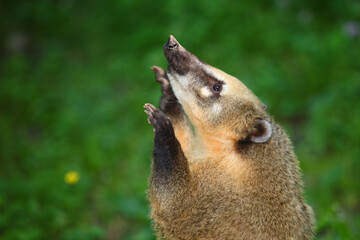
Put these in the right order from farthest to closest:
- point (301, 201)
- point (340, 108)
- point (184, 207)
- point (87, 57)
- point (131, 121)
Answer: point (87, 57) < point (131, 121) < point (340, 108) < point (301, 201) < point (184, 207)

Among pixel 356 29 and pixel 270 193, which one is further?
pixel 356 29

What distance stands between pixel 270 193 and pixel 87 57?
4756 millimetres

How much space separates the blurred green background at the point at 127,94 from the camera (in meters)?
5.25

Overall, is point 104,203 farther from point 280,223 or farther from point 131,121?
point 280,223

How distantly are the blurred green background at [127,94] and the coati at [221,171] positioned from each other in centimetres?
87

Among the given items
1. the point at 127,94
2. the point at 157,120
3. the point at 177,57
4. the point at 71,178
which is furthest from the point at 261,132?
the point at 127,94

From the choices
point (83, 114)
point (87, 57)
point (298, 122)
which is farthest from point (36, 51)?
point (298, 122)

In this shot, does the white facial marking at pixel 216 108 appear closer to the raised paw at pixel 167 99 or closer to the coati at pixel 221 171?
the coati at pixel 221 171

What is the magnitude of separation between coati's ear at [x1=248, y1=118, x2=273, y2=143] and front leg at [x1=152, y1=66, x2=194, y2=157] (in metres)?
0.68

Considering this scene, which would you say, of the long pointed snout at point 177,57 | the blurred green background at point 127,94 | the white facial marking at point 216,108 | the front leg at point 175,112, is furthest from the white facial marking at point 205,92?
the blurred green background at point 127,94

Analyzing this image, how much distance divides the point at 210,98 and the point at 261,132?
1.79ft

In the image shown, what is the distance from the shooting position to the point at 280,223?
3.90 m

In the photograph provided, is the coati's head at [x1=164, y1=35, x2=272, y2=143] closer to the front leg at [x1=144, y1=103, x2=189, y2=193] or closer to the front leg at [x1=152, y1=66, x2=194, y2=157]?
the front leg at [x1=152, y1=66, x2=194, y2=157]

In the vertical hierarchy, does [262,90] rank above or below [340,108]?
above
